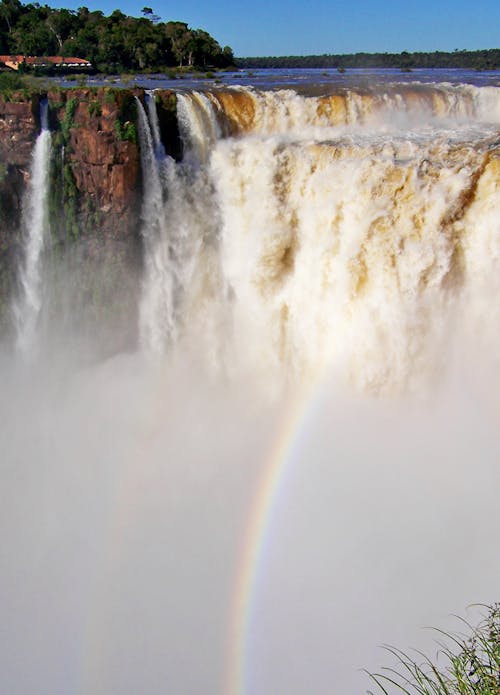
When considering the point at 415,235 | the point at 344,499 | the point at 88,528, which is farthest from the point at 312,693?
the point at 415,235

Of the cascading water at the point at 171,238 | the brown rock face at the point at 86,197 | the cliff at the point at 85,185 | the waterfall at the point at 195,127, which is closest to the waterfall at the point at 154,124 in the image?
the cascading water at the point at 171,238

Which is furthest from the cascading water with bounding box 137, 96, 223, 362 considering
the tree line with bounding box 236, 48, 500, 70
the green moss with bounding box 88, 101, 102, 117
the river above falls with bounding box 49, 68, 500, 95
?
the tree line with bounding box 236, 48, 500, 70

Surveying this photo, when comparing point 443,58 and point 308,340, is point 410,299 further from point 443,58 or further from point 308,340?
point 443,58

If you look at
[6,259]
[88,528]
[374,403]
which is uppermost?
[6,259]

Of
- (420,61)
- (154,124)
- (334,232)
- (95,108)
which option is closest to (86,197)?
(95,108)

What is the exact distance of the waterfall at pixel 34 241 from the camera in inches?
560

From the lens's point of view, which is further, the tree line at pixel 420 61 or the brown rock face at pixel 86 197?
the tree line at pixel 420 61

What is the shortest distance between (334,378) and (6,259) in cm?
856

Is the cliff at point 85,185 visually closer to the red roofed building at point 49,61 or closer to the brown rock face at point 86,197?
the brown rock face at point 86,197

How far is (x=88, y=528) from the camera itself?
11742 mm

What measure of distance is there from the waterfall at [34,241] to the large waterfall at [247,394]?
0.17 feet

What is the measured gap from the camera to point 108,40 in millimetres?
32656

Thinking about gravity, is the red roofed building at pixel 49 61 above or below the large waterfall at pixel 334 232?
above

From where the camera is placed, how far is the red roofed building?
3151 centimetres
